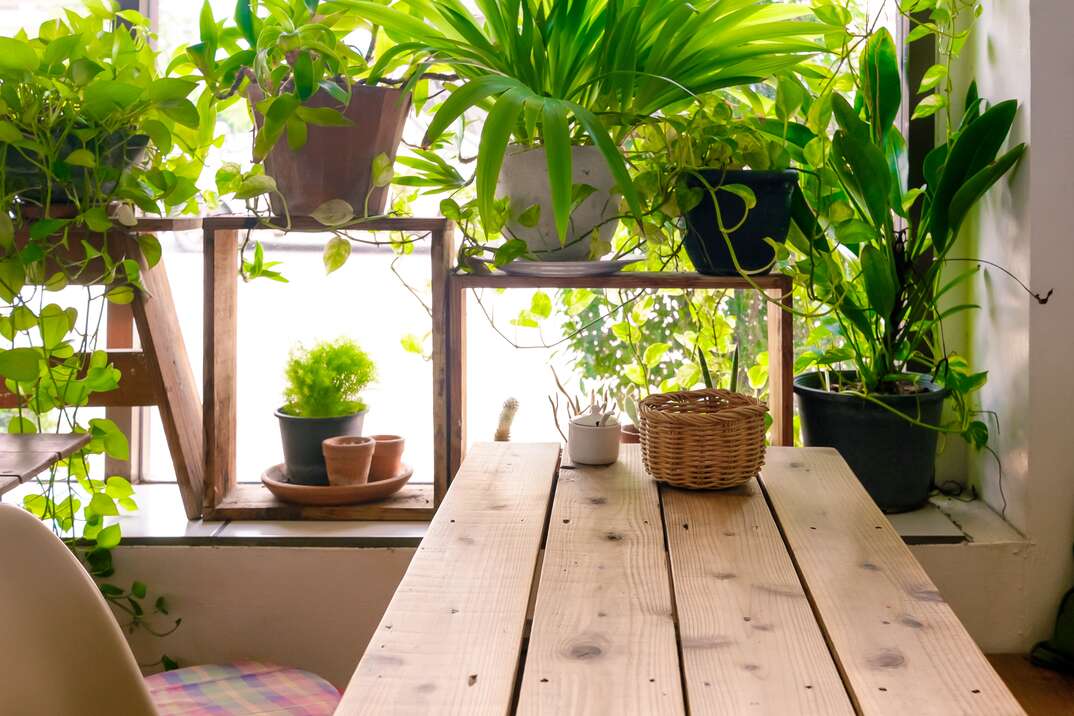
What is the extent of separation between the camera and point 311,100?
79.4 inches

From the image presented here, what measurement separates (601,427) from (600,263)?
36 centimetres

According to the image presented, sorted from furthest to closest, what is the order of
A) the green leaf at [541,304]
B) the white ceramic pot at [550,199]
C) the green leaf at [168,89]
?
the green leaf at [541,304], the white ceramic pot at [550,199], the green leaf at [168,89]

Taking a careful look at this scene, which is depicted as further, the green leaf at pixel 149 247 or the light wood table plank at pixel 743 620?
the green leaf at pixel 149 247

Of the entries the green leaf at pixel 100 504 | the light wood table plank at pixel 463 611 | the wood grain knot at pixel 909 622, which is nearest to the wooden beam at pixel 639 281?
the light wood table plank at pixel 463 611

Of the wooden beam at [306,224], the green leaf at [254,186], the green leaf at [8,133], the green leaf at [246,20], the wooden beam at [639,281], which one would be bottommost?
the wooden beam at [639,281]

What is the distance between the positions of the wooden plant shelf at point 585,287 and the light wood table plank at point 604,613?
48cm

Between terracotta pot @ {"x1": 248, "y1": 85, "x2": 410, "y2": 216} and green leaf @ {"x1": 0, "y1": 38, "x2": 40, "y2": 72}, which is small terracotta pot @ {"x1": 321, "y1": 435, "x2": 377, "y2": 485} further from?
green leaf @ {"x1": 0, "y1": 38, "x2": 40, "y2": 72}

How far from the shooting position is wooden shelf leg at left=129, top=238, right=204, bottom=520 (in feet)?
6.95

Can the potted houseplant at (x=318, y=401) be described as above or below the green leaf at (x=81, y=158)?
below

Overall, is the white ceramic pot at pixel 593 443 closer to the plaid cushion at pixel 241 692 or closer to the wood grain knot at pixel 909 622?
the plaid cushion at pixel 241 692

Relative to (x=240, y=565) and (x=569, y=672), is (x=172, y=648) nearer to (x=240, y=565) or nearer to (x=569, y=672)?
(x=240, y=565)

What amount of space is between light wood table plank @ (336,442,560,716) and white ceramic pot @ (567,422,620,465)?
0.28 feet

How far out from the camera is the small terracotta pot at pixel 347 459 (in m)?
2.22

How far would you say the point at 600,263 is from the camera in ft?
6.68
